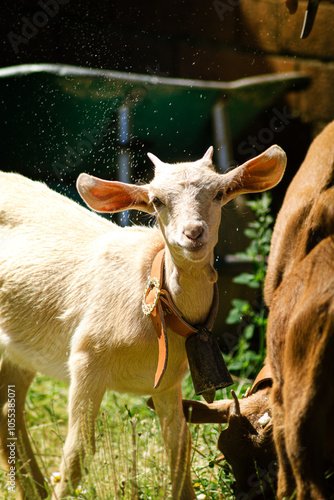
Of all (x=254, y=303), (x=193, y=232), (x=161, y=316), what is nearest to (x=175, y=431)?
(x=161, y=316)

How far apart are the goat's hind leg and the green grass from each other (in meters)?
0.09

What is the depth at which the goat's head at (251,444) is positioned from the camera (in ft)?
8.34

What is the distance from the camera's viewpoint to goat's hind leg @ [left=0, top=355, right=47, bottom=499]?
345cm

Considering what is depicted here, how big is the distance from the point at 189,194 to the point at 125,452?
1.24m

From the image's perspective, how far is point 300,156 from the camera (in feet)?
17.4

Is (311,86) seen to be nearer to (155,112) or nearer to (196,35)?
(196,35)

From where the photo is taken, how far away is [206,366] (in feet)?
8.57

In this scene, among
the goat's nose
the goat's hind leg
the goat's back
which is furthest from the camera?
the goat's hind leg

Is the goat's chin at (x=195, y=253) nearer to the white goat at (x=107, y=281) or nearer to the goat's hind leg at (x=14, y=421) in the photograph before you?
the white goat at (x=107, y=281)

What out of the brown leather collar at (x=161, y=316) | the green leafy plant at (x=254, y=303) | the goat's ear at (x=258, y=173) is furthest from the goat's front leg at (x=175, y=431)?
the green leafy plant at (x=254, y=303)

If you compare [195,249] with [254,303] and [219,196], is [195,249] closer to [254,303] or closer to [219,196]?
[219,196]

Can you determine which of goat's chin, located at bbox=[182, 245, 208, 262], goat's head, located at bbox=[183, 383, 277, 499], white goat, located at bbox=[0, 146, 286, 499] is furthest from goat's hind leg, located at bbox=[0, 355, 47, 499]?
goat's chin, located at bbox=[182, 245, 208, 262]

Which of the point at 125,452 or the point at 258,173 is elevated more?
the point at 258,173

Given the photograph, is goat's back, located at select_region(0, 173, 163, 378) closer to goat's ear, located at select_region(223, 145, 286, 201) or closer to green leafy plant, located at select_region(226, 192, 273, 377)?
goat's ear, located at select_region(223, 145, 286, 201)
